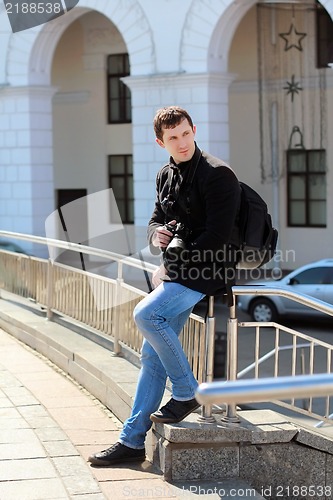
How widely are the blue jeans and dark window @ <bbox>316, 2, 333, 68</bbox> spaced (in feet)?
65.1

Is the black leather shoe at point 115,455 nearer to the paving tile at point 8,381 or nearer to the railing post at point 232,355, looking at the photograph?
the railing post at point 232,355

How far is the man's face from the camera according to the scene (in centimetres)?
530

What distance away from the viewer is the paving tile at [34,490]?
16.4 feet

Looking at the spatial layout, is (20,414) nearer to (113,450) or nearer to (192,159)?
(113,450)

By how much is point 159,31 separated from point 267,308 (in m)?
7.12

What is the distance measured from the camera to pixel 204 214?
534cm

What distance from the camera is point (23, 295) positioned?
10.3 metres

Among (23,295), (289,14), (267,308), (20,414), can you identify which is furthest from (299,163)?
(20,414)

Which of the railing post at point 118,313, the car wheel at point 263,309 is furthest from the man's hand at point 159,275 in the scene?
the car wheel at point 263,309

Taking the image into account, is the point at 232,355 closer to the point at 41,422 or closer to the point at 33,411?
the point at 41,422

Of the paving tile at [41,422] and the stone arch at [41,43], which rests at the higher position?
the stone arch at [41,43]

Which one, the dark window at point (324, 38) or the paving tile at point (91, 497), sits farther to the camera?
the dark window at point (324, 38)

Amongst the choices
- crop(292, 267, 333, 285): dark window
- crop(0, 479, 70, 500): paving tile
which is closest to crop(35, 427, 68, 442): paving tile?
crop(0, 479, 70, 500): paving tile

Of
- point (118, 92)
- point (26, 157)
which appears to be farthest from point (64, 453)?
point (118, 92)
